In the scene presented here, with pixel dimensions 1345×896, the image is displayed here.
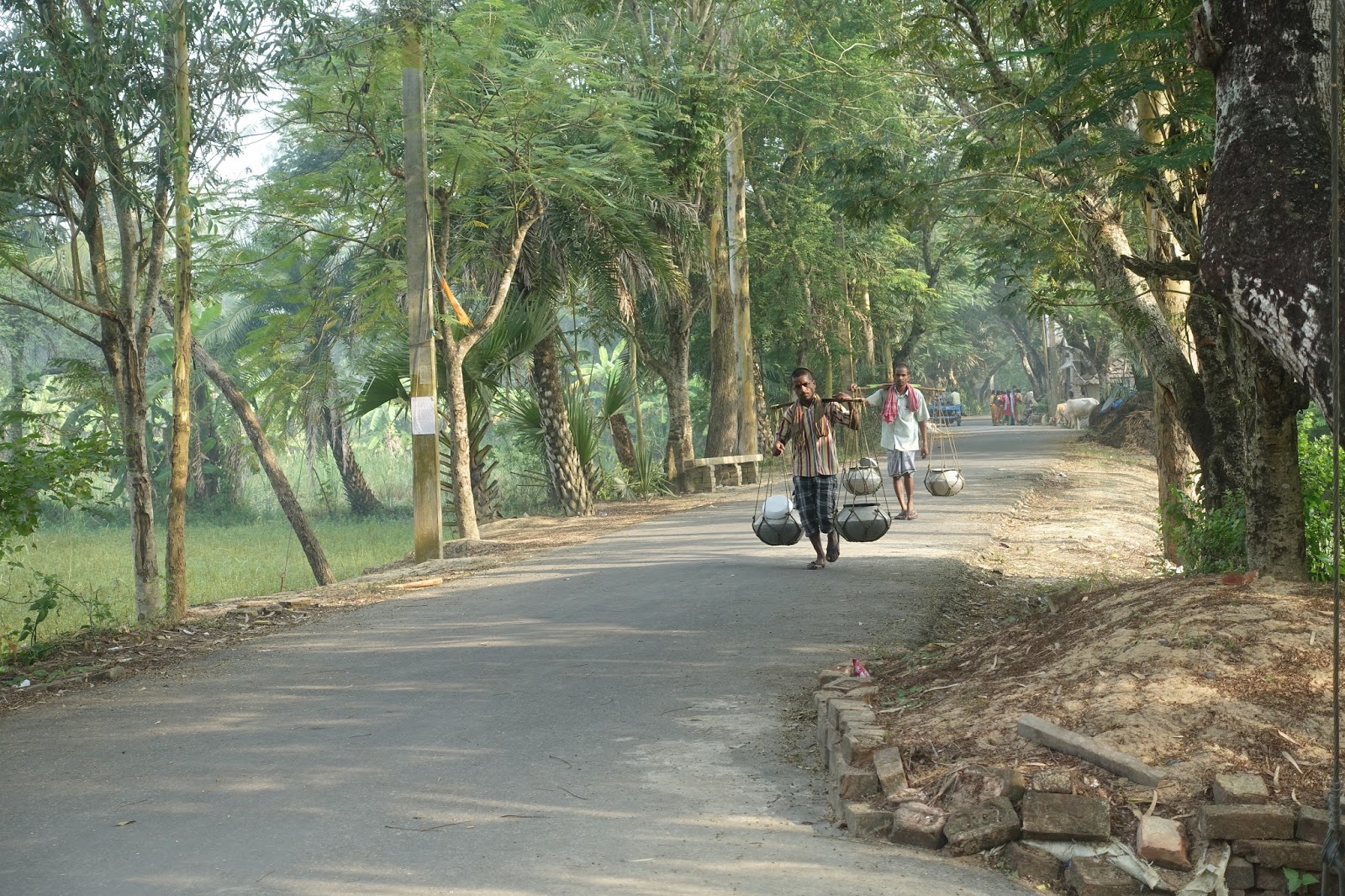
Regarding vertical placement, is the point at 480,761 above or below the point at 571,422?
below

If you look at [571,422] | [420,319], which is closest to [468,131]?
[420,319]

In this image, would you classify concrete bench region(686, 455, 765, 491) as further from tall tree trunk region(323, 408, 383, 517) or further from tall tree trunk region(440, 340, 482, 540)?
tall tree trunk region(323, 408, 383, 517)

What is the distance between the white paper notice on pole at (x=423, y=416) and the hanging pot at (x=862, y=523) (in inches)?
226

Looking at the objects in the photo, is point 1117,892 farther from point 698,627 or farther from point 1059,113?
point 1059,113

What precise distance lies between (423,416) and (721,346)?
11.4m

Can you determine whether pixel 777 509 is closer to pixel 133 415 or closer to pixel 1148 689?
pixel 1148 689

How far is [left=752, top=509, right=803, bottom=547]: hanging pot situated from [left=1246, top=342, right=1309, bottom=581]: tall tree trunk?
4281 mm

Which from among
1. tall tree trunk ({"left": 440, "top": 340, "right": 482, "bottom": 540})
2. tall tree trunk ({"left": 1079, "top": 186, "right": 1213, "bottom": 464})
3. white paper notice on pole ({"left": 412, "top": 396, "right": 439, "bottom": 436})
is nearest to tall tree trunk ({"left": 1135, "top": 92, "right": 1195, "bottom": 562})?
tall tree trunk ({"left": 1079, "top": 186, "right": 1213, "bottom": 464})

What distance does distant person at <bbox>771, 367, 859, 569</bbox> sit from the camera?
40.0ft

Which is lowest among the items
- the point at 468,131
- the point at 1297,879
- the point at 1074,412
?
the point at 1297,879

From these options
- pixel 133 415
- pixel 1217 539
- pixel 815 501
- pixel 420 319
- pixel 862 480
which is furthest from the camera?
pixel 420 319

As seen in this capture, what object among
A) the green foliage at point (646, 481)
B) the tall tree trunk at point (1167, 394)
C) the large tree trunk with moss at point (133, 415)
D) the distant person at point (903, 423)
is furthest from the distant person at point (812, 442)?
the green foliage at point (646, 481)

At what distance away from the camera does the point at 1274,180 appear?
4926 mm

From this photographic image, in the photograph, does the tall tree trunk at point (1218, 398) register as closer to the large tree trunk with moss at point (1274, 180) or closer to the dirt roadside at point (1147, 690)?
the dirt roadside at point (1147, 690)
